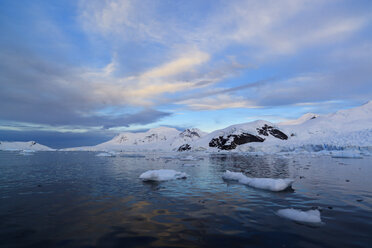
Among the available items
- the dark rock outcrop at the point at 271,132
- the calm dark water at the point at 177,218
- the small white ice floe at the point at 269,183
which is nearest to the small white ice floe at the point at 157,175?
the calm dark water at the point at 177,218

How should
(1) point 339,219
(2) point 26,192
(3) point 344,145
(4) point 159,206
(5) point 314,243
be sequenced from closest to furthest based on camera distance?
(5) point 314,243 → (1) point 339,219 → (4) point 159,206 → (2) point 26,192 → (3) point 344,145

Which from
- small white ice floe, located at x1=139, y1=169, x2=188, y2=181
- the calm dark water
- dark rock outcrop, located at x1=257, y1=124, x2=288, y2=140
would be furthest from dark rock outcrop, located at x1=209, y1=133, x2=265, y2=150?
the calm dark water

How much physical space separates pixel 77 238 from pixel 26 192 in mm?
8491

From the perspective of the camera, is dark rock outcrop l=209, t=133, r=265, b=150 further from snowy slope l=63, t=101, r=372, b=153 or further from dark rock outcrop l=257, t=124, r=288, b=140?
dark rock outcrop l=257, t=124, r=288, b=140

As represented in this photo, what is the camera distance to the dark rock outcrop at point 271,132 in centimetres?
11673

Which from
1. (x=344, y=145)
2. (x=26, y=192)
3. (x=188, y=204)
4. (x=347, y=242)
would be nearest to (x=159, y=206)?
(x=188, y=204)

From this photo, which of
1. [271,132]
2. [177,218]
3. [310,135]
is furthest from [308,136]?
[177,218]

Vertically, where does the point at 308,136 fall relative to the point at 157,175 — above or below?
above

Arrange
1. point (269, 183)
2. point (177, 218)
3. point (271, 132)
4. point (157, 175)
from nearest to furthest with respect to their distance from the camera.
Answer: point (177, 218) → point (269, 183) → point (157, 175) → point (271, 132)

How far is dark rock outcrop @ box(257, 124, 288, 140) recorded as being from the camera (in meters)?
117

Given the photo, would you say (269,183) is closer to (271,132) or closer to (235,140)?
(235,140)

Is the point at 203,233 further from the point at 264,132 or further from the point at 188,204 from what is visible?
the point at 264,132

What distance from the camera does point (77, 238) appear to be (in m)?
6.04

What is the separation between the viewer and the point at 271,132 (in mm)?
122375
